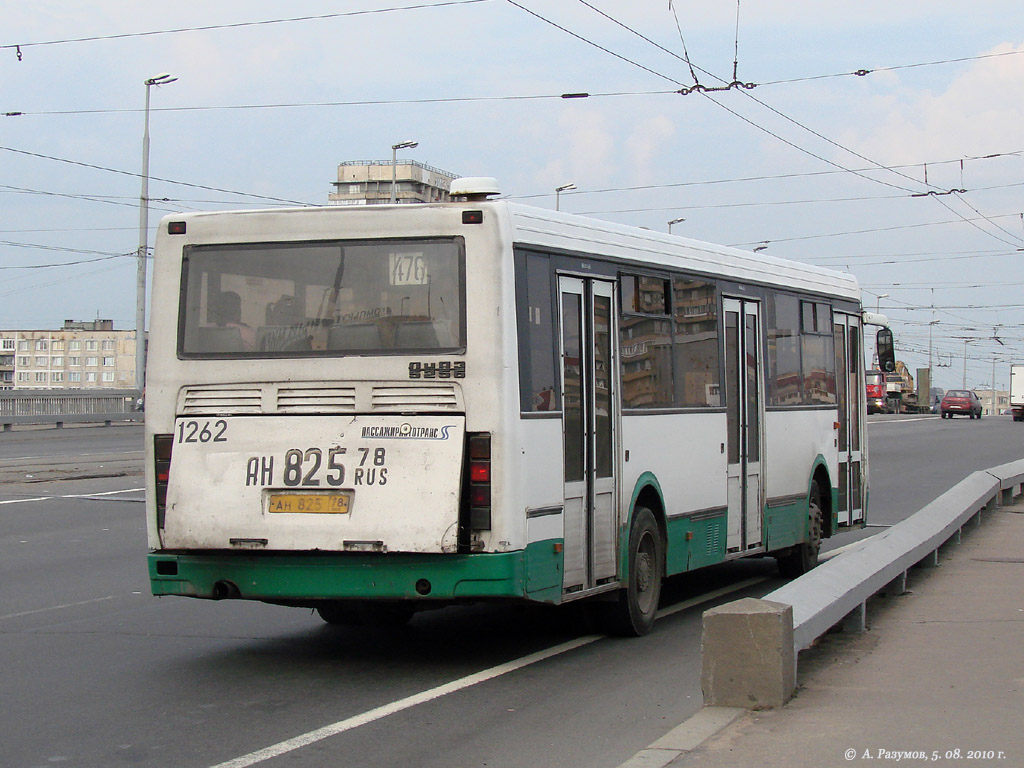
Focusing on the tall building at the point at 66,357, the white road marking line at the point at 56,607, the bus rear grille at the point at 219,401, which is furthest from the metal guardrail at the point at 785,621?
the tall building at the point at 66,357

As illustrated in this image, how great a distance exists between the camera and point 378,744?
665cm

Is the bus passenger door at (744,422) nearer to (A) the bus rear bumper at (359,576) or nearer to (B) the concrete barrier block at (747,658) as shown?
(A) the bus rear bumper at (359,576)

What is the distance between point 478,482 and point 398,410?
0.63 metres

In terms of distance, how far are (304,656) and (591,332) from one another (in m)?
2.74

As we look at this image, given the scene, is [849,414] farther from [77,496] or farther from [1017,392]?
[1017,392]

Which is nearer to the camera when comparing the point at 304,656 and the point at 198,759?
the point at 198,759

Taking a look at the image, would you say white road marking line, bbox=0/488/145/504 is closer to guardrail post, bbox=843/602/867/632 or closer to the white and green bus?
the white and green bus

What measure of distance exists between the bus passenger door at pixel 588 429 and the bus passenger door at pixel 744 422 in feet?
7.44

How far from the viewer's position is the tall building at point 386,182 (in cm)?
9894

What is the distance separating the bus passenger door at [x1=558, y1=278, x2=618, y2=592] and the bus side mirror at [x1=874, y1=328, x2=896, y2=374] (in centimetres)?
669

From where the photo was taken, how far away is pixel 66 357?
171250 millimetres

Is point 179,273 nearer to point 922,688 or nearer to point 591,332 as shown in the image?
point 591,332

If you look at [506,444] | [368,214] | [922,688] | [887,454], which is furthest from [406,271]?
[887,454]

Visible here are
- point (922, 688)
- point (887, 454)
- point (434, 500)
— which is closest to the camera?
point (922, 688)
